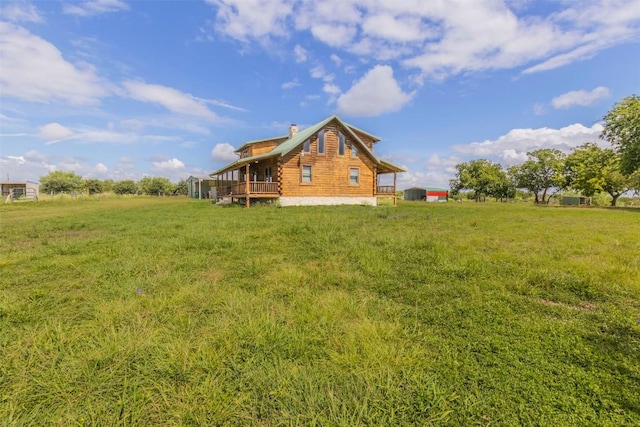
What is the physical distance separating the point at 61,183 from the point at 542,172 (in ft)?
404

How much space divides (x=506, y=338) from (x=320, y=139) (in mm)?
21426

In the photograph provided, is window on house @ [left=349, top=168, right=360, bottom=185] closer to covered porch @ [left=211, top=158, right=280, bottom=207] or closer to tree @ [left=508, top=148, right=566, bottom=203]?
covered porch @ [left=211, top=158, right=280, bottom=207]

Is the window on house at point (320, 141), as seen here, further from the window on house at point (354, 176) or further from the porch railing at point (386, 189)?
the porch railing at point (386, 189)

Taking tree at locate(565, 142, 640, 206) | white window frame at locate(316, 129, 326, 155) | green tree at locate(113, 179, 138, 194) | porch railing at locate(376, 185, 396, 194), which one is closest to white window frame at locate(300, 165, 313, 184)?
white window frame at locate(316, 129, 326, 155)

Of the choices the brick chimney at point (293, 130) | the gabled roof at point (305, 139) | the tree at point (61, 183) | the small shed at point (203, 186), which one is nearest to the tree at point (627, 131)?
the gabled roof at point (305, 139)

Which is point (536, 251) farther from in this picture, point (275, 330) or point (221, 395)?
point (221, 395)

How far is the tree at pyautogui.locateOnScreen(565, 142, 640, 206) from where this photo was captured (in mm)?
42938

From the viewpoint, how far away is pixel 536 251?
261 inches

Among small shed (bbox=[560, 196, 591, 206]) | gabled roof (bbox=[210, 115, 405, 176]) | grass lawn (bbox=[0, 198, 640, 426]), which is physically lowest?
grass lawn (bbox=[0, 198, 640, 426])


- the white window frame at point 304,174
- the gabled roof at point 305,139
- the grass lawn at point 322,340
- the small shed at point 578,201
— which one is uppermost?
the gabled roof at point 305,139

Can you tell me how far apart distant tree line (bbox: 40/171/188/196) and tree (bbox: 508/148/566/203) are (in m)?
89.5

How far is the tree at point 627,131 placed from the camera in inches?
1035

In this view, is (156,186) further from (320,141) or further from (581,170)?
(581,170)

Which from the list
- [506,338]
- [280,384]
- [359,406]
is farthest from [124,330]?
[506,338]
